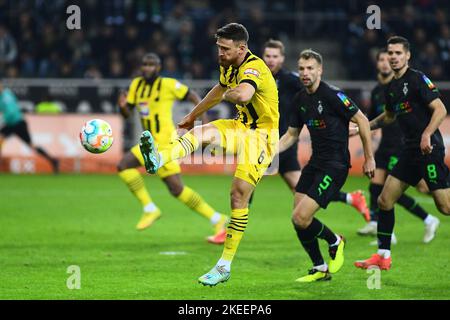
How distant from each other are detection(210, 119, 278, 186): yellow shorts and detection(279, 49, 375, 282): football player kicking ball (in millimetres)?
749

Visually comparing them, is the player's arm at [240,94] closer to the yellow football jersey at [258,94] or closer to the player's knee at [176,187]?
the yellow football jersey at [258,94]

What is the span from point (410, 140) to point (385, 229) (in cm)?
94

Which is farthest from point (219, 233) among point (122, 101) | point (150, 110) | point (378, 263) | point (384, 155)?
point (378, 263)

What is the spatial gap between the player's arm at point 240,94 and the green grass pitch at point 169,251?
5.68ft

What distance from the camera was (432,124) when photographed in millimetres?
8242

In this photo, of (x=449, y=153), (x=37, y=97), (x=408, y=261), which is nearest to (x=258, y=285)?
(x=408, y=261)

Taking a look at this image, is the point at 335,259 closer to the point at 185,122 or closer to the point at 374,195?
the point at 185,122

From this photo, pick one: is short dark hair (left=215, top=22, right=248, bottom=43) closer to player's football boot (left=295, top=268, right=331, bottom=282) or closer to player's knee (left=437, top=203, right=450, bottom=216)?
player's football boot (left=295, top=268, right=331, bottom=282)

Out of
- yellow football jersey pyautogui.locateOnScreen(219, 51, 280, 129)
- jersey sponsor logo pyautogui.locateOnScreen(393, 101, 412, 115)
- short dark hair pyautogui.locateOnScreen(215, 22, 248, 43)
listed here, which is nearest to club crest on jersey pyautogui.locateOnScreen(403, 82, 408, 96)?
jersey sponsor logo pyautogui.locateOnScreen(393, 101, 412, 115)

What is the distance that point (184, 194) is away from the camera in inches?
433

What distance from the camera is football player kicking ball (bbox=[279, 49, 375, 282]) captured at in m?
7.99

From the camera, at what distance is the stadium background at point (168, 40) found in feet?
64.1
